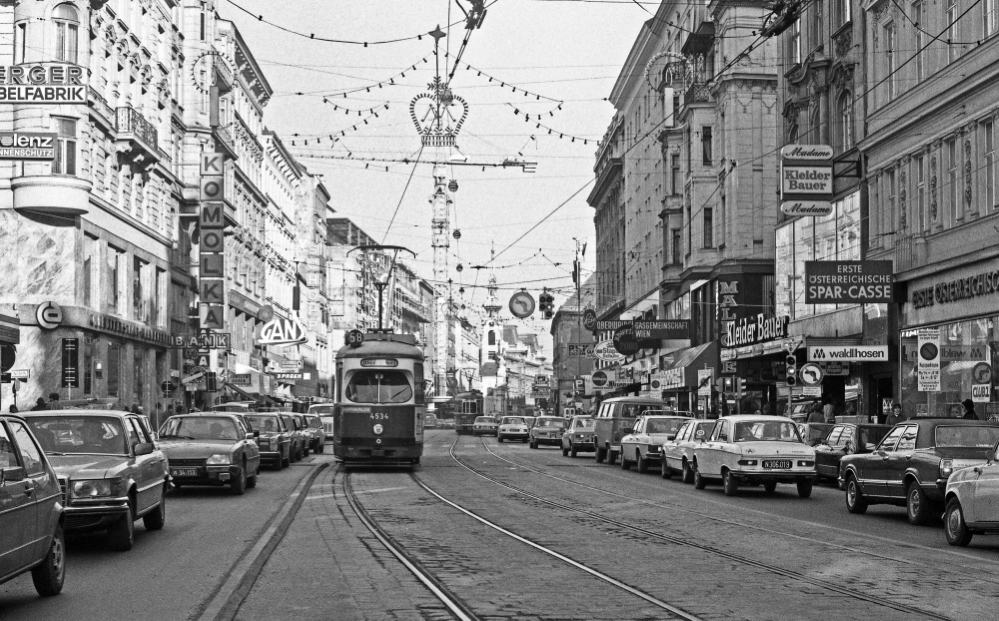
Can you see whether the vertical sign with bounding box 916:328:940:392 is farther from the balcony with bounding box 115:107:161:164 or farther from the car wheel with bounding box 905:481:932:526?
the balcony with bounding box 115:107:161:164

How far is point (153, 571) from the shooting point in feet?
43.4

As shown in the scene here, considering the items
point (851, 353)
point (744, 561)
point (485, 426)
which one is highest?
point (851, 353)

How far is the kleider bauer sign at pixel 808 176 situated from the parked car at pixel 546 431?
25868 mm

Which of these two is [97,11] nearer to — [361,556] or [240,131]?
[240,131]

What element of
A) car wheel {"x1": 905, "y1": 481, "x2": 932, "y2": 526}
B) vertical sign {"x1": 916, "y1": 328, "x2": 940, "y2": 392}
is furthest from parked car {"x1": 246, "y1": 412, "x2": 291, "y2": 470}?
car wheel {"x1": 905, "y1": 481, "x2": 932, "y2": 526}

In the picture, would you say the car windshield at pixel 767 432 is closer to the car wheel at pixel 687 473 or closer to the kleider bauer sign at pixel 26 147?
the car wheel at pixel 687 473

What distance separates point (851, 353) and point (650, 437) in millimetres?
6574

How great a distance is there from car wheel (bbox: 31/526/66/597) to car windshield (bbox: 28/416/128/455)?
4301 millimetres

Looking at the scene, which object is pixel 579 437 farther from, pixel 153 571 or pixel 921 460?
pixel 153 571

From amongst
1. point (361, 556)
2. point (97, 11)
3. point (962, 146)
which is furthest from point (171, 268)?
point (361, 556)

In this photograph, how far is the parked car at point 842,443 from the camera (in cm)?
2525

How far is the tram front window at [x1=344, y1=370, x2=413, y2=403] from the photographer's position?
108 feet

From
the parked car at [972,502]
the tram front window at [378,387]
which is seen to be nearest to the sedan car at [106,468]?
the parked car at [972,502]

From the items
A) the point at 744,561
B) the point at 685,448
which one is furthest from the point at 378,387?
the point at 744,561
